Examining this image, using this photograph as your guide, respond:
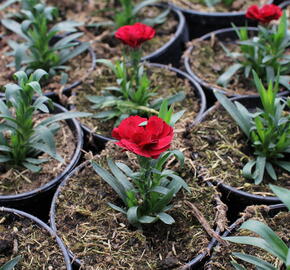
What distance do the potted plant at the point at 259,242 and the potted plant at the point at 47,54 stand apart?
3.72 ft

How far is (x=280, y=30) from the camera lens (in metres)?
2.17

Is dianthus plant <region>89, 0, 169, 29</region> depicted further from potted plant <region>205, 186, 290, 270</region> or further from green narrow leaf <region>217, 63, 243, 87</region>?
potted plant <region>205, 186, 290, 270</region>

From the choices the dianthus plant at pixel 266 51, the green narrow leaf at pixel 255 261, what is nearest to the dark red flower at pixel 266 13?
the dianthus plant at pixel 266 51

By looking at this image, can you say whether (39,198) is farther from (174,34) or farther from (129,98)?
(174,34)

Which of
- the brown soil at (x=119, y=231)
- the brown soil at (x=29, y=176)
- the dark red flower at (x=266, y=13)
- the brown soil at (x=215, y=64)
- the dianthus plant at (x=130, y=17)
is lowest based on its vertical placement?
the brown soil at (x=119, y=231)

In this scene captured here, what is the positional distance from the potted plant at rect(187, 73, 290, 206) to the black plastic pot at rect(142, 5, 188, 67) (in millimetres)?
590

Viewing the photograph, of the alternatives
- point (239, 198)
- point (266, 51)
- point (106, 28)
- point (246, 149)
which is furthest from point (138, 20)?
point (239, 198)

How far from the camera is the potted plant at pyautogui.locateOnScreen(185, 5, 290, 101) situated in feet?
7.12

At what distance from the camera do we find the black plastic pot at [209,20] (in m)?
2.72

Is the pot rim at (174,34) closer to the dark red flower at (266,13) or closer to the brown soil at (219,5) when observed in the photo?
the brown soil at (219,5)

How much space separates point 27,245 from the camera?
1577mm

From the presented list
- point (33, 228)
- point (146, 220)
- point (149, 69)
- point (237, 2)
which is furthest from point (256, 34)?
point (33, 228)

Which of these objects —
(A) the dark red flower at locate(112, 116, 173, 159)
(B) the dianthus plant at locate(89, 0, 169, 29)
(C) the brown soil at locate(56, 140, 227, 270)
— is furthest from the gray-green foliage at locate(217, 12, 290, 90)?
(A) the dark red flower at locate(112, 116, 173, 159)

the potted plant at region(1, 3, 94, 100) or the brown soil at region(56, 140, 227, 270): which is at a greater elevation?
the potted plant at region(1, 3, 94, 100)
